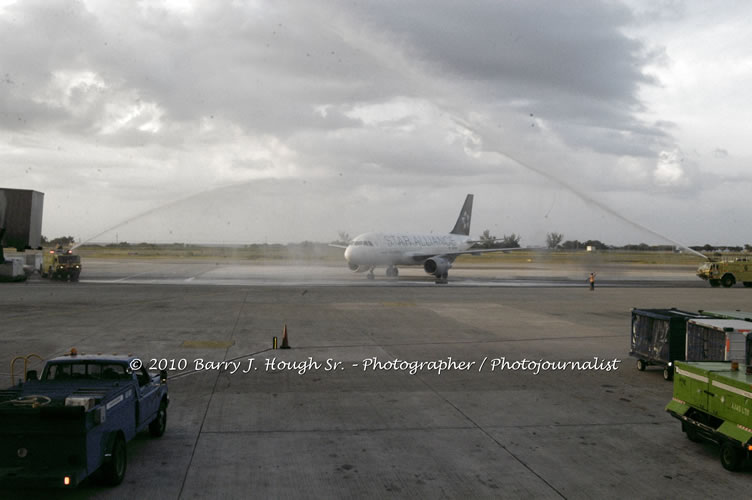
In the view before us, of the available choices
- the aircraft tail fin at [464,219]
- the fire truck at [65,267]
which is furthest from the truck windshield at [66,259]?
the aircraft tail fin at [464,219]

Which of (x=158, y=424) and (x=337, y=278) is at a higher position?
(x=337, y=278)

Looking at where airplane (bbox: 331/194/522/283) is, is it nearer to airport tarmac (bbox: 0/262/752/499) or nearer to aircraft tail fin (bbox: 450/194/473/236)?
aircraft tail fin (bbox: 450/194/473/236)

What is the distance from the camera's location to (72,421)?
24.6ft

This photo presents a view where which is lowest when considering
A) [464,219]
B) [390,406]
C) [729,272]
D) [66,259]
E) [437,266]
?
[390,406]

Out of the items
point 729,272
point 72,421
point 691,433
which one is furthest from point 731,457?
point 729,272

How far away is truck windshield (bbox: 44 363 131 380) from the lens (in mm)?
9930

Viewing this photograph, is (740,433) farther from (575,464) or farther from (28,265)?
(28,265)

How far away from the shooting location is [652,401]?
14047mm

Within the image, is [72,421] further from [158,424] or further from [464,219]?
[464,219]

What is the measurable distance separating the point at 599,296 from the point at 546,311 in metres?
11.7

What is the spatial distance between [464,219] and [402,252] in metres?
15.4

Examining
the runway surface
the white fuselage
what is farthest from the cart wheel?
the white fuselage

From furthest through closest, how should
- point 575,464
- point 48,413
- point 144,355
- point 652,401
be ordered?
point 144,355
point 652,401
point 575,464
point 48,413

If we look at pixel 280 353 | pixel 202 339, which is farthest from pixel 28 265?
pixel 280 353
